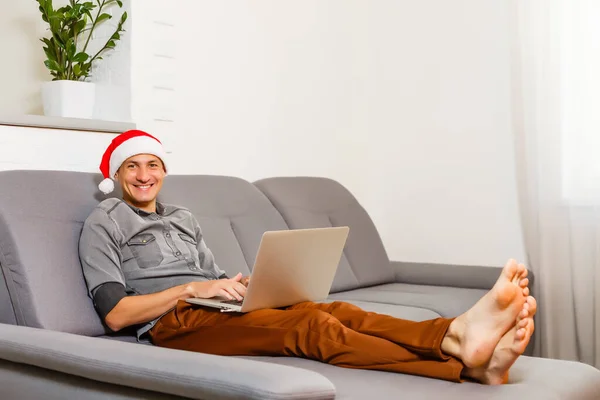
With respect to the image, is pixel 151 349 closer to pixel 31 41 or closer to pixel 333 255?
pixel 333 255

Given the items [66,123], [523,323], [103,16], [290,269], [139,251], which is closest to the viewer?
[523,323]

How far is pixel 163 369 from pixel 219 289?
26.1 inches

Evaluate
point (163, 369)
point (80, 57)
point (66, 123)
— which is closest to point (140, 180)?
point (66, 123)

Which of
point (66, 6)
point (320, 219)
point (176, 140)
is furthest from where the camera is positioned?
point (320, 219)

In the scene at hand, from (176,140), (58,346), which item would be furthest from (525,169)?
(58,346)

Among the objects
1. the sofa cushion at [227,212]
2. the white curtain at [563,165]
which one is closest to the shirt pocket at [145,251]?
the sofa cushion at [227,212]

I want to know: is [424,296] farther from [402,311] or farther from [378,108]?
[378,108]

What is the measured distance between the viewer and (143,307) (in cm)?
223

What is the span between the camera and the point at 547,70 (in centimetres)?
363

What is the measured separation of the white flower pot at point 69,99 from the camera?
9.70ft

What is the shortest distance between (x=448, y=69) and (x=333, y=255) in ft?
6.77

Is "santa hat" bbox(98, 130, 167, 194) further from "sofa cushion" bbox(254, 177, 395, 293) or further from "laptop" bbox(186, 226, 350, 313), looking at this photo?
"sofa cushion" bbox(254, 177, 395, 293)

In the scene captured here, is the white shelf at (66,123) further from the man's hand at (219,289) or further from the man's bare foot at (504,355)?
the man's bare foot at (504,355)

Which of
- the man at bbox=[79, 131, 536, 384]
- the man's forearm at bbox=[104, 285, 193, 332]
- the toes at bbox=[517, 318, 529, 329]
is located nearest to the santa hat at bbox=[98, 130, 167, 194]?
the man at bbox=[79, 131, 536, 384]
